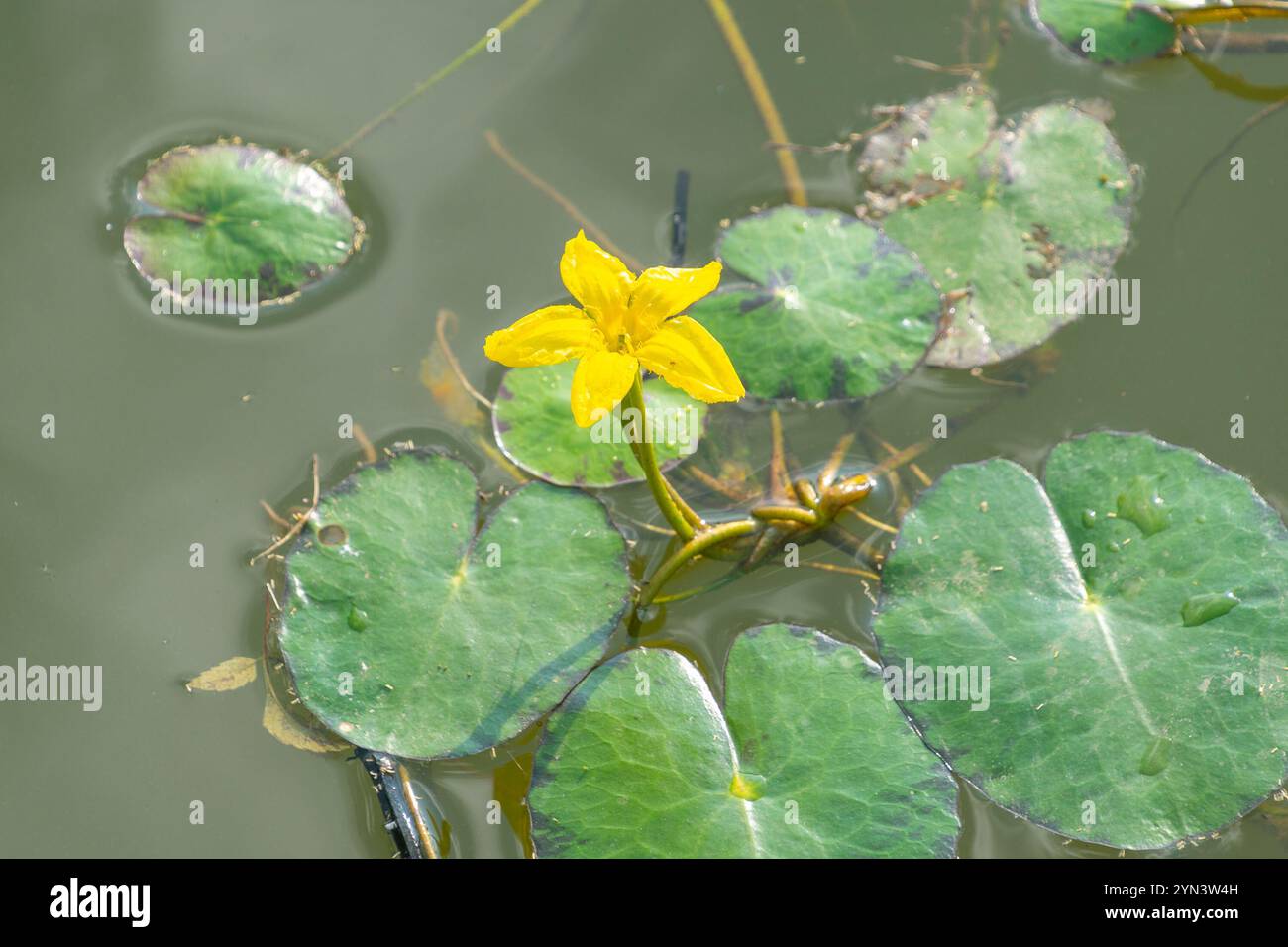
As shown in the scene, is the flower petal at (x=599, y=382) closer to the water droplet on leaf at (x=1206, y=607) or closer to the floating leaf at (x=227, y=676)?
the floating leaf at (x=227, y=676)

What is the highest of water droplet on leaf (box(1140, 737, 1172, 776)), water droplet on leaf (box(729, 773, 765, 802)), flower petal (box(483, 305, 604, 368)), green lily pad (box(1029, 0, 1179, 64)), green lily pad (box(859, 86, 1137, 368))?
green lily pad (box(1029, 0, 1179, 64))

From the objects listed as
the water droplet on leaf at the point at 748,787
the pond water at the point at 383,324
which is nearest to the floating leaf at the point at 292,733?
the pond water at the point at 383,324

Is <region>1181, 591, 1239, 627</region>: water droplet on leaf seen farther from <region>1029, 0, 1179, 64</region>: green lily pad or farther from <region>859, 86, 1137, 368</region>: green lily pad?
<region>1029, 0, 1179, 64</region>: green lily pad

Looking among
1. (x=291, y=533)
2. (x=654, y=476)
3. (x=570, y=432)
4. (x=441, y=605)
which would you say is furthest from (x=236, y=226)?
(x=654, y=476)

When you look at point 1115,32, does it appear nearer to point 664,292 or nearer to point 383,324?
point 664,292

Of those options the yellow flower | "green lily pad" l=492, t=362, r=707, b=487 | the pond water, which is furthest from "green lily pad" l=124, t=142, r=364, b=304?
the yellow flower

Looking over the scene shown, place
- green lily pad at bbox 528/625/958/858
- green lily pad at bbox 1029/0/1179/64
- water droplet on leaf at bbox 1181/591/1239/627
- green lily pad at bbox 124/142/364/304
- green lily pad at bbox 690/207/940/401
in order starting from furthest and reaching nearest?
green lily pad at bbox 1029/0/1179/64 < green lily pad at bbox 124/142/364/304 < green lily pad at bbox 690/207/940/401 < water droplet on leaf at bbox 1181/591/1239/627 < green lily pad at bbox 528/625/958/858
